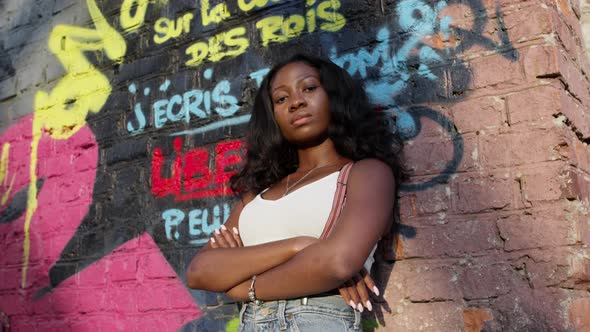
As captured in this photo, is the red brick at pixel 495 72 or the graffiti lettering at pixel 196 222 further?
the graffiti lettering at pixel 196 222

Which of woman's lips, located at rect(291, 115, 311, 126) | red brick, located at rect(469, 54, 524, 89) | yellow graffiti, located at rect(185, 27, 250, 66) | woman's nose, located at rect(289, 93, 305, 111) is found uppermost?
yellow graffiti, located at rect(185, 27, 250, 66)

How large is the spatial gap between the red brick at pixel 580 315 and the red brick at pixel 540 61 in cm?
76

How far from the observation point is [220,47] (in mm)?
2996

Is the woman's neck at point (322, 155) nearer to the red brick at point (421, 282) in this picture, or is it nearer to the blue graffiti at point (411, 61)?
the blue graffiti at point (411, 61)

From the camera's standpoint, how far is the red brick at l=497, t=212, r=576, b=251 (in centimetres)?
204

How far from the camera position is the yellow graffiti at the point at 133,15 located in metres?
3.32

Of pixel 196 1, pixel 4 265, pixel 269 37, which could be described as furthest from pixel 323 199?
pixel 4 265

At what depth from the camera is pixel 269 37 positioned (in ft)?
9.32

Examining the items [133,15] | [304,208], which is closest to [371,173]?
[304,208]

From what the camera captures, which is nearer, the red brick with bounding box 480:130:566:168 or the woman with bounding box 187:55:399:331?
the woman with bounding box 187:55:399:331

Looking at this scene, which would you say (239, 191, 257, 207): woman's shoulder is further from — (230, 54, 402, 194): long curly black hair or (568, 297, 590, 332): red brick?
(568, 297, 590, 332): red brick

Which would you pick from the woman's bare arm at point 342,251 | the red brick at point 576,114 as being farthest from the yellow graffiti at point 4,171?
the red brick at point 576,114

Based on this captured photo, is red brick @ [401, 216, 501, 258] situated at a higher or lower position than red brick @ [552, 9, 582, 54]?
lower

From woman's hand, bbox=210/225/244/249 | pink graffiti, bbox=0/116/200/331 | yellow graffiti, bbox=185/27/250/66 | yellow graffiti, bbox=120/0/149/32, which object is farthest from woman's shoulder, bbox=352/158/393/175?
yellow graffiti, bbox=120/0/149/32
